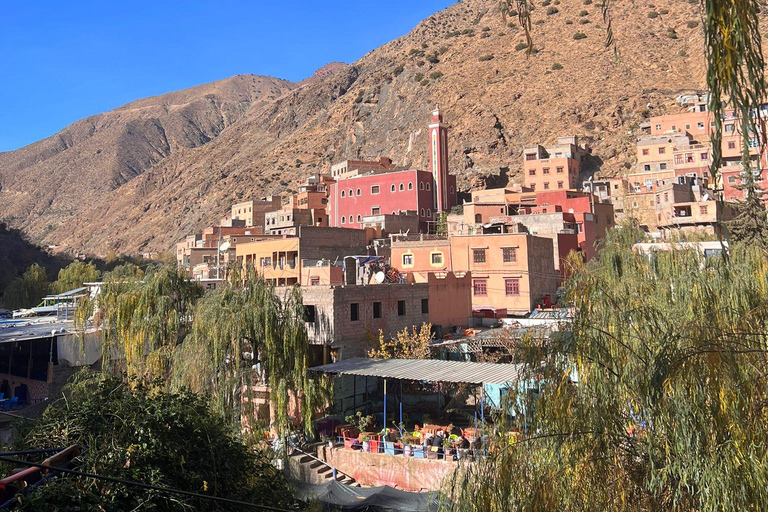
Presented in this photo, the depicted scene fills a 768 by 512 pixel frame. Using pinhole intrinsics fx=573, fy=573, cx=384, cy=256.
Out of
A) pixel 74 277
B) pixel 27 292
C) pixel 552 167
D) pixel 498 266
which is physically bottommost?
pixel 27 292

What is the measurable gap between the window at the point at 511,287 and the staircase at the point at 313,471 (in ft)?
59.8

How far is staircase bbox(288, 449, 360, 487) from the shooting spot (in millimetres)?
18681

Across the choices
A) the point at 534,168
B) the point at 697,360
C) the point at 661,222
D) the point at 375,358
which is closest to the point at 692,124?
the point at 534,168

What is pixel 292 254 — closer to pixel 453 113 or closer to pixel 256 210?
pixel 256 210

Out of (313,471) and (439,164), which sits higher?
(439,164)

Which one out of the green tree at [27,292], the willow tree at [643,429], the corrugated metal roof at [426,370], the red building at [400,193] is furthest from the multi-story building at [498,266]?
the green tree at [27,292]

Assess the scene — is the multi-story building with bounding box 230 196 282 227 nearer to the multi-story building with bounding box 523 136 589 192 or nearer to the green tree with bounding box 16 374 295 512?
the multi-story building with bounding box 523 136 589 192

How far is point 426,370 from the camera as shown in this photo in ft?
65.2

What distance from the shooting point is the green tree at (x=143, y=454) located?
759cm

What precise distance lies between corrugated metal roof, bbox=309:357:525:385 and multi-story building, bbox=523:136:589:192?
48.6 meters

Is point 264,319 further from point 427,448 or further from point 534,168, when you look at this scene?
point 534,168

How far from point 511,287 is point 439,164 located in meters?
33.5

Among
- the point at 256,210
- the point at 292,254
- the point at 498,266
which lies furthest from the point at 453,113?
the point at 292,254

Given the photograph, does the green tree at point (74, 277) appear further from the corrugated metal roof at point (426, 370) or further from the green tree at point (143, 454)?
the green tree at point (143, 454)
